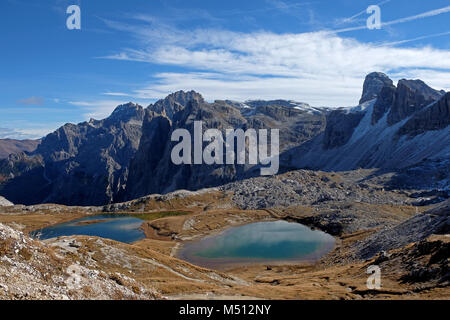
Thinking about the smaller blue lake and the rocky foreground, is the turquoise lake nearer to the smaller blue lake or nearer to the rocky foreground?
the rocky foreground

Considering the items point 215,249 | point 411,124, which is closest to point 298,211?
point 215,249

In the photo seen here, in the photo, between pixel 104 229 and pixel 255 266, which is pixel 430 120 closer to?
pixel 255 266

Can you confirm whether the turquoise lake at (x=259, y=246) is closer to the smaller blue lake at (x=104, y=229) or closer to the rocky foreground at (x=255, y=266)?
the rocky foreground at (x=255, y=266)

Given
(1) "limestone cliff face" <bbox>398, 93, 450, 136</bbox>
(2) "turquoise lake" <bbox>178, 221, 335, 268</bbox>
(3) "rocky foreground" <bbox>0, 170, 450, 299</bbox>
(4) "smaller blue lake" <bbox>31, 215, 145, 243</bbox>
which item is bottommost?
(4) "smaller blue lake" <bbox>31, 215, 145, 243</bbox>

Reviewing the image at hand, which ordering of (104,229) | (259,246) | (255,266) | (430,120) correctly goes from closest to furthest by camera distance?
(255,266)
(259,246)
(104,229)
(430,120)

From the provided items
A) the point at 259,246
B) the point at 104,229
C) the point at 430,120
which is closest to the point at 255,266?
the point at 259,246

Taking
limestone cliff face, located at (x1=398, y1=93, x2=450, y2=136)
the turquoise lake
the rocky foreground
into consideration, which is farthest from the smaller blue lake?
limestone cliff face, located at (x1=398, y1=93, x2=450, y2=136)

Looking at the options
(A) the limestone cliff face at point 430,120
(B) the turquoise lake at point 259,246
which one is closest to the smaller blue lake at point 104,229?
(B) the turquoise lake at point 259,246
